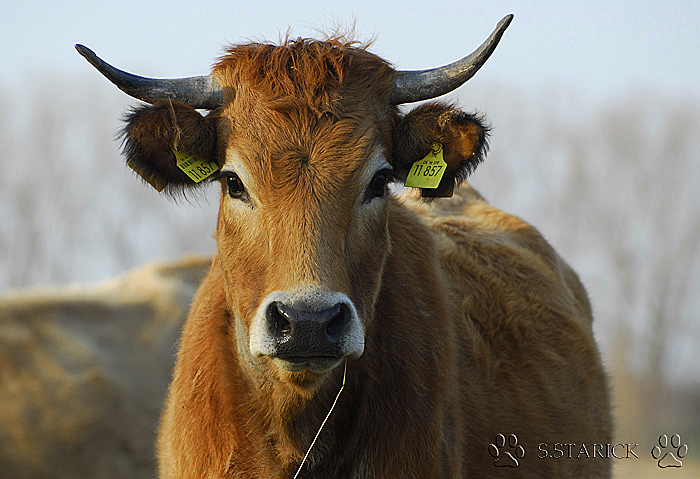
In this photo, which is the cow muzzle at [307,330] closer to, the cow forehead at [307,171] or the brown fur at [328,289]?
the brown fur at [328,289]

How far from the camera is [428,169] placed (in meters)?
3.97

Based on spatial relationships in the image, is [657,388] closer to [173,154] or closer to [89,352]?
[89,352]

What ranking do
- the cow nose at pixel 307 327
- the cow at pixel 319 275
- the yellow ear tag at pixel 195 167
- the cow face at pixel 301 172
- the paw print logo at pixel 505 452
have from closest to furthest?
the cow nose at pixel 307 327
the cow face at pixel 301 172
the cow at pixel 319 275
the yellow ear tag at pixel 195 167
the paw print logo at pixel 505 452

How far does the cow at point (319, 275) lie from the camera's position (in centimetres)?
325

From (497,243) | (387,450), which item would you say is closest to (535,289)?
(497,243)

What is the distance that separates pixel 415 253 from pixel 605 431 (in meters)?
2.42

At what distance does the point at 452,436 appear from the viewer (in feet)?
12.8

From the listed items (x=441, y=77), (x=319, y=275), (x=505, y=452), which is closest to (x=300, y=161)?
(x=319, y=275)

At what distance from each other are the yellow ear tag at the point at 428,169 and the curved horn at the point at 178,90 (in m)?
1.08

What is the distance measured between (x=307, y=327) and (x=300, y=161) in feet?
2.80

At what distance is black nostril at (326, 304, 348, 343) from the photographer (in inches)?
116

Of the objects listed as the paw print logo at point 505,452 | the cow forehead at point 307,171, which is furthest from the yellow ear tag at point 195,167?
the paw print logo at point 505,452

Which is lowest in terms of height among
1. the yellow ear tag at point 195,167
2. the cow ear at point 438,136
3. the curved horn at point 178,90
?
the yellow ear tag at point 195,167

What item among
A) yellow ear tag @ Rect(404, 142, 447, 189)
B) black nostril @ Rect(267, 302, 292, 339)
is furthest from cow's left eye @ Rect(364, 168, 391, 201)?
black nostril @ Rect(267, 302, 292, 339)
